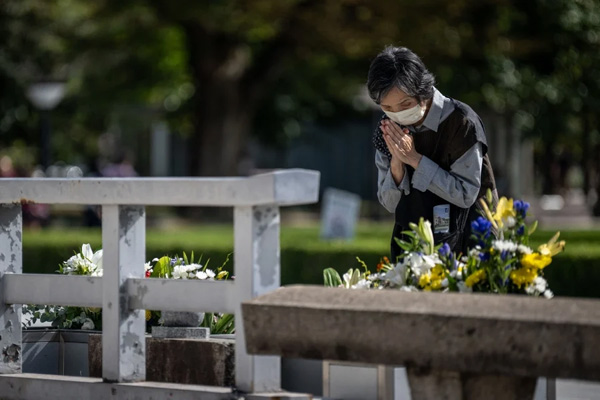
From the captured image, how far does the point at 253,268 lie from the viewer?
4.64 m

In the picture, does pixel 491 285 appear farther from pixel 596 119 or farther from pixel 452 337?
pixel 596 119

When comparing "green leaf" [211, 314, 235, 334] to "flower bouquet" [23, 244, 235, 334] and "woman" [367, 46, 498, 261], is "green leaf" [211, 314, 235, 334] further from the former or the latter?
"woman" [367, 46, 498, 261]

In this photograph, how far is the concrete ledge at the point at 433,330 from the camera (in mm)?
3848

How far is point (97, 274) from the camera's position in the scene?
645 centimetres

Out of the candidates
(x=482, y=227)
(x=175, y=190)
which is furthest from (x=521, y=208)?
(x=175, y=190)

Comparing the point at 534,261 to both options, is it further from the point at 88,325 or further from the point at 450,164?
the point at 88,325

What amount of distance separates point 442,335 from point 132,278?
5.06 feet

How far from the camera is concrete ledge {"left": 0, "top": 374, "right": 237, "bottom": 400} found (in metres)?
4.84

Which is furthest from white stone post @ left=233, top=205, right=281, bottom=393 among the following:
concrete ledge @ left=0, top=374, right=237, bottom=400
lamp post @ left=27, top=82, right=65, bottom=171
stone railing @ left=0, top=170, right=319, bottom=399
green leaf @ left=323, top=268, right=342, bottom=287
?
lamp post @ left=27, top=82, right=65, bottom=171

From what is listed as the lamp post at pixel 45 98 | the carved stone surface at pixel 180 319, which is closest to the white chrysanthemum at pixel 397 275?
the carved stone surface at pixel 180 319

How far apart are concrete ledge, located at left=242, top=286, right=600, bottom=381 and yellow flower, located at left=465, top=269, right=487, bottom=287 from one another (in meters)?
Result: 0.43

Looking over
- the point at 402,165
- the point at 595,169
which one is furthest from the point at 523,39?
the point at 402,165

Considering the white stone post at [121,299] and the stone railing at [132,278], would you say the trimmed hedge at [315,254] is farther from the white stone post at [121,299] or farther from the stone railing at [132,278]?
the white stone post at [121,299]

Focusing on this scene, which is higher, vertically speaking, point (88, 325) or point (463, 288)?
point (463, 288)
